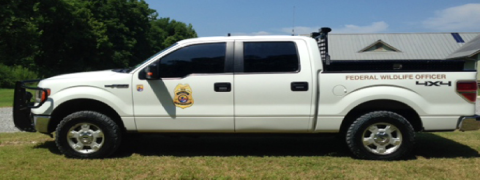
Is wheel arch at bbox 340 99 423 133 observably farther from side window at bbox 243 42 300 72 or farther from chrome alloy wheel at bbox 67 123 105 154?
chrome alloy wheel at bbox 67 123 105 154

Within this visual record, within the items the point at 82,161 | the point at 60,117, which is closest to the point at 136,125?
the point at 82,161

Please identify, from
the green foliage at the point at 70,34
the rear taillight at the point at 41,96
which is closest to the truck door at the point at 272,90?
the rear taillight at the point at 41,96

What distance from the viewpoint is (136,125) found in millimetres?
5242

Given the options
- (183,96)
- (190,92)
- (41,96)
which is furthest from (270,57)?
(41,96)

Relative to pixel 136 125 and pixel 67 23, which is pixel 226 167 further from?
pixel 67 23

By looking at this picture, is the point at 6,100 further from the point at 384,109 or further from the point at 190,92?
the point at 384,109

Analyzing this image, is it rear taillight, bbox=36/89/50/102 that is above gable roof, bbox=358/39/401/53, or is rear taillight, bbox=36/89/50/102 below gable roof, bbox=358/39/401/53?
below

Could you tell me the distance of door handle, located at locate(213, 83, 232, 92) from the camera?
5066 millimetres

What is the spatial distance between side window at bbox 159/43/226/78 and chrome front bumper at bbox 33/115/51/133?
1661mm

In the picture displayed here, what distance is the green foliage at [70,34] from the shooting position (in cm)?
2898

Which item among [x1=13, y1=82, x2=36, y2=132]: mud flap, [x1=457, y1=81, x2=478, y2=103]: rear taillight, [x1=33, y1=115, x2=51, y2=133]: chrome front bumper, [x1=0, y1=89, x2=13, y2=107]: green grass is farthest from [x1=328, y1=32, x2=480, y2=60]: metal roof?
[x1=33, y1=115, x2=51, y2=133]: chrome front bumper

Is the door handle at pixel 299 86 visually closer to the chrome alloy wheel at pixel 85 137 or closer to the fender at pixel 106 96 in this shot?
the fender at pixel 106 96

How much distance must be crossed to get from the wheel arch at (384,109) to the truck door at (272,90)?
58cm

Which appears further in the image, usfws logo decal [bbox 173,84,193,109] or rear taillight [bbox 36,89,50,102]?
rear taillight [bbox 36,89,50,102]
